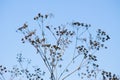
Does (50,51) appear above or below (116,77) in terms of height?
above

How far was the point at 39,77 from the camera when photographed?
60.4 feet

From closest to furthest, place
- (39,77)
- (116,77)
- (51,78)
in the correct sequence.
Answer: (51,78), (39,77), (116,77)

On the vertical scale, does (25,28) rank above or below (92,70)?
above

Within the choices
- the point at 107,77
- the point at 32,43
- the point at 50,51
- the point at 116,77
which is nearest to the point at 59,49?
the point at 50,51

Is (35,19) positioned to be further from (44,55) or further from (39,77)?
(39,77)

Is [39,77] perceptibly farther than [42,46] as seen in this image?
Yes

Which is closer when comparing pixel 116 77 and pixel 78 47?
pixel 78 47

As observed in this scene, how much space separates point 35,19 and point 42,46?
5.99 feet

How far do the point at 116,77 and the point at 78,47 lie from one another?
545 cm

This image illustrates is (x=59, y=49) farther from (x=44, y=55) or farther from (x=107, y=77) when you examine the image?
(x=107, y=77)

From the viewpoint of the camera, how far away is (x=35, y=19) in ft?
53.0

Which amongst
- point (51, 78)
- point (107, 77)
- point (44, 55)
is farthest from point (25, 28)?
point (107, 77)

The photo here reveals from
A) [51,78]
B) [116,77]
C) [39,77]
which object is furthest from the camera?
[116,77]

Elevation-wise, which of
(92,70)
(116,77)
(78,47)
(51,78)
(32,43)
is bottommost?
(116,77)
